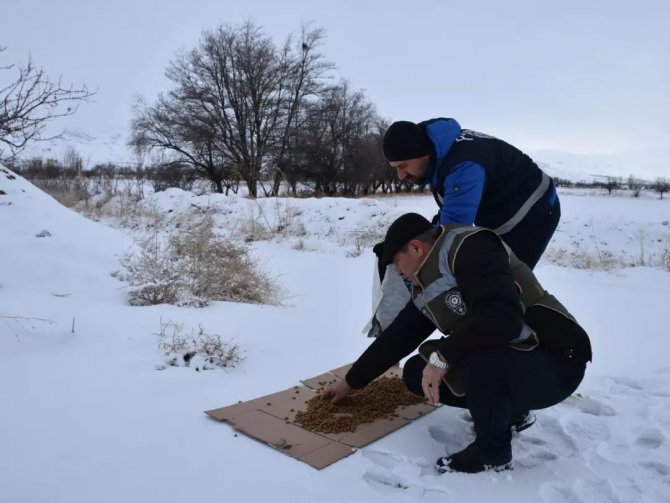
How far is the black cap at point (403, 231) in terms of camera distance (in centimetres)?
195

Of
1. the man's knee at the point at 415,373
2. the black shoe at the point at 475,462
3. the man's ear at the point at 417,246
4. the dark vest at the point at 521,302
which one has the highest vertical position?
the man's ear at the point at 417,246

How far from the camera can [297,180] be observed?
896 inches

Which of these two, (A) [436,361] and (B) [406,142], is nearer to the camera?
(A) [436,361]

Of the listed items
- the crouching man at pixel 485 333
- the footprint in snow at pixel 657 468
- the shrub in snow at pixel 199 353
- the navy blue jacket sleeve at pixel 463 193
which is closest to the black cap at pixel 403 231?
the crouching man at pixel 485 333

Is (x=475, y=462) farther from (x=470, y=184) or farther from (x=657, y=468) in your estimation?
(x=470, y=184)

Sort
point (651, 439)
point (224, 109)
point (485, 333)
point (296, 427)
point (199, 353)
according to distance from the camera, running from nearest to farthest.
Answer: point (485, 333)
point (651, 439)
point (296, 427)
point (199, 353)
point (224, 109)

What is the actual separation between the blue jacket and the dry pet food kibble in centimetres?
97

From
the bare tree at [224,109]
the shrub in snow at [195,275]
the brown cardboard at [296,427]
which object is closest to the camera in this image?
the brown cardboard at [296,427]

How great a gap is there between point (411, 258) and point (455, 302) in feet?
0.76

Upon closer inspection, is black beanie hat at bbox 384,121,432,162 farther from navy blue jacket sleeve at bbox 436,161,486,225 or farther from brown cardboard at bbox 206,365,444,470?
brown cardboard at bbox 206,365,444,470

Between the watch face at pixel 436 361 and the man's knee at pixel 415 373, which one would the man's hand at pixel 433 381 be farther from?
the man's knee at pixel 415 373

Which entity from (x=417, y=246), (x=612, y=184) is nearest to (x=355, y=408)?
(x=417, y=246)

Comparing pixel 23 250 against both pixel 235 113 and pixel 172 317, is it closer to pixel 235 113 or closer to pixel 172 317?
pixel 172 317

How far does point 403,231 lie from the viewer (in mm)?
1952
